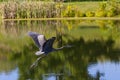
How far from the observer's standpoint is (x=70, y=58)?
76.5ft

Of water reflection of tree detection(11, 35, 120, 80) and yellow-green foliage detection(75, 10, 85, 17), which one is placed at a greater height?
water reflection of tree detection(11, 35, 120, 80)

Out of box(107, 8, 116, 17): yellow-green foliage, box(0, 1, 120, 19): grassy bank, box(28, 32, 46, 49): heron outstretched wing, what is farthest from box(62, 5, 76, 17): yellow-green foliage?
box(28, 32, 46, 49): heron outstretched wing

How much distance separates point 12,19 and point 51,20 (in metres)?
6.23

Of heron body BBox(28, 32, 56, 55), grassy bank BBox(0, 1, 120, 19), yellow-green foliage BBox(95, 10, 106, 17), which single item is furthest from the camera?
grassy bank BBox(0, 1, 120, 19)

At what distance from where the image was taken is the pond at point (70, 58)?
18500 mm

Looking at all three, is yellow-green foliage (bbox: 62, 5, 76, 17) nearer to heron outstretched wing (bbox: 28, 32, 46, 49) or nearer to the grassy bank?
the grassy bank

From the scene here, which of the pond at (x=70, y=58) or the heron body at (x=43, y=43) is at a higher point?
the heron body at (x=43, y=43)

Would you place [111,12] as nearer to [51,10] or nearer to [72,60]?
[51,10]

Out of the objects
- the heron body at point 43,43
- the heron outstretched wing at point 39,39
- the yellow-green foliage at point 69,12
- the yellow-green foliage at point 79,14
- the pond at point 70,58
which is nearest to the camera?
the heron outstretched wing at point 39,39

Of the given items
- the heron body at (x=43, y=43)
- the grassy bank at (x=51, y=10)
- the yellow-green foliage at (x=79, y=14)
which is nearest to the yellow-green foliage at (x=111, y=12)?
the grassy bank at (x=51, y=10)

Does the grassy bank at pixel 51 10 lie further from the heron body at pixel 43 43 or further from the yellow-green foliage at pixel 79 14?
the heron body at pixel 43 43

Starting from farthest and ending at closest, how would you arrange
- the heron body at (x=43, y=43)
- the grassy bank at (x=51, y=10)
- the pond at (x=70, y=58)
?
the grassy bank at (x=51, y=10), the pond at (x=70, y=58), the heron body at (x=43, y=43)

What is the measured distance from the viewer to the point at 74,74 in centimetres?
1880

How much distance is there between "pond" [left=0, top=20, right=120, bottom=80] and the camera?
18.5m
